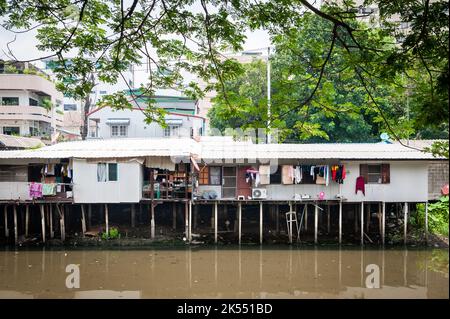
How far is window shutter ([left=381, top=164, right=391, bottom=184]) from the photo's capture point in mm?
16500

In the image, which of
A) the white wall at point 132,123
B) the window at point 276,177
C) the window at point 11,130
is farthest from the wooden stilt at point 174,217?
the window at point 11,130

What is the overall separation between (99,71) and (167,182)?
35.2 feet

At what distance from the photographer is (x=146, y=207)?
18.6m

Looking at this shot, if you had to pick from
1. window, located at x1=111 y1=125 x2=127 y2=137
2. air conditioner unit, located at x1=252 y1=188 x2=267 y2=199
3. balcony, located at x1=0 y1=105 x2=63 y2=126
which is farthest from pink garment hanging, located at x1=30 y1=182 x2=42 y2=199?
balcony, located at x1=0 y1=105 x2=63 y2=126

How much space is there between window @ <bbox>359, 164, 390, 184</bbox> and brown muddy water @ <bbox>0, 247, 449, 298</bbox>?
118 inches

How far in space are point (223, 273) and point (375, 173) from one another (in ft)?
26.2

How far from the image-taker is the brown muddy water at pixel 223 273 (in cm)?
1112

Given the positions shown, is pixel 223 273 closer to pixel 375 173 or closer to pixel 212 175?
pixel 212 175

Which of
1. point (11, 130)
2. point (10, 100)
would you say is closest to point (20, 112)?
point (10, 100)

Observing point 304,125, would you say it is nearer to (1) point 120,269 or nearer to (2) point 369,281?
(2) point 369,281

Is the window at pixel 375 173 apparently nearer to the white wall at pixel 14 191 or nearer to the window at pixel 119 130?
the white wall at pixel 14 191

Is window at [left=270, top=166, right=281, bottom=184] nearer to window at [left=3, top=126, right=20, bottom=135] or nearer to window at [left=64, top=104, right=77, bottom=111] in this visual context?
window at [left=3, top=126, right=20, bottom=135]

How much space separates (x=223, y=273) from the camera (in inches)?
508

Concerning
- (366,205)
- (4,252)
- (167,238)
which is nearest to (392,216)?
(366,205)
